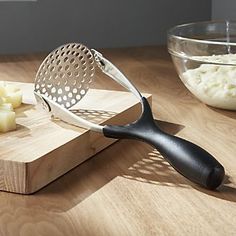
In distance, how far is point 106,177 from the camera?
2.55 feet

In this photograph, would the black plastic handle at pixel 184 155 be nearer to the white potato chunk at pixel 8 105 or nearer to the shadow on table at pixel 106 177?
the shadow on table at pixel 106 177

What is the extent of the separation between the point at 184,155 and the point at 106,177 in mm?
111

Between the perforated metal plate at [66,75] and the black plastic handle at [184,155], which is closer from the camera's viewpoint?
the black plastic handle at [184,155]

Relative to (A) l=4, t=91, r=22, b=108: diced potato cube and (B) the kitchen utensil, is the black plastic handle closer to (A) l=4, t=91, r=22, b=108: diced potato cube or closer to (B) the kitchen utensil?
(B) the kitchen utensil

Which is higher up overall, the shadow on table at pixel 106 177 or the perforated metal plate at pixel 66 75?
the perforated metal plate at pixel 66 75

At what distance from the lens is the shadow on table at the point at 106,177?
2.32ft

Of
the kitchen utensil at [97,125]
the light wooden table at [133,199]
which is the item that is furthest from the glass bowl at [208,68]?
the kitchen utensil at [97,125]

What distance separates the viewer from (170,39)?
112cm

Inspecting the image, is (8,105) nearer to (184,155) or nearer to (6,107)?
(6,107)

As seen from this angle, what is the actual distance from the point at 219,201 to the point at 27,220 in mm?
210

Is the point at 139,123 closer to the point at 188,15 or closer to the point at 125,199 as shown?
the point at 125,199

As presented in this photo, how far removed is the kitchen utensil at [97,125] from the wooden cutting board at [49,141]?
25mm

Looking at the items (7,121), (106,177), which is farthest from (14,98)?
(106,177)

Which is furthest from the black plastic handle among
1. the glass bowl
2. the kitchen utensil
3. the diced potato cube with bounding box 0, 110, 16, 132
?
the glass bowl
